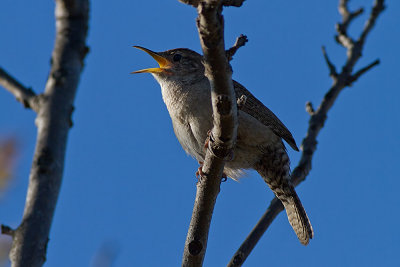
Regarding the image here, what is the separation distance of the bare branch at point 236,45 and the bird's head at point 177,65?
6.96 feet

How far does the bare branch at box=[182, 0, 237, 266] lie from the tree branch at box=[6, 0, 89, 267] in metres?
0.58

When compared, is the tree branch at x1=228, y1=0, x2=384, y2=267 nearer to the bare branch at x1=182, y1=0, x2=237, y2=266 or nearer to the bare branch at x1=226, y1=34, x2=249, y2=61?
the bare branch at x1=182, y1=0, x2=237, y2=266

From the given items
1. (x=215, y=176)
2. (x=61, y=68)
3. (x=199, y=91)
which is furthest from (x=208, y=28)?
(x=199, y=91)

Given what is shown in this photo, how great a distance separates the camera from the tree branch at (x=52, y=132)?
222 cm

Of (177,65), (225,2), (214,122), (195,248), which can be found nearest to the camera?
(225,2)

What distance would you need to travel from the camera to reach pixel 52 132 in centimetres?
235

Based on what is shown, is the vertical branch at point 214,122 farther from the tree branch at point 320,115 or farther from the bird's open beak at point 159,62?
the bird's open beak at point 159,62

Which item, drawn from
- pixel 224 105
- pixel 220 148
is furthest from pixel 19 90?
pixel 220 148

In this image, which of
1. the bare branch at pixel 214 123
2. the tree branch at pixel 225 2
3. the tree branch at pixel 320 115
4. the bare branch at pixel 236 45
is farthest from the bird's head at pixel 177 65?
the tree branch at pixel 225 2

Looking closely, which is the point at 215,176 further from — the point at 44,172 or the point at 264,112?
the point at 264,112

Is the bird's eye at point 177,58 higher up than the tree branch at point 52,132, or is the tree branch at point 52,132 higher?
the bird's eye at point 177,58

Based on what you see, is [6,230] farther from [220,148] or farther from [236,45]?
[236,45]

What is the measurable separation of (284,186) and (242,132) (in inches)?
29.2

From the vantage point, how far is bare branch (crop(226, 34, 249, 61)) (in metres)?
2.82
